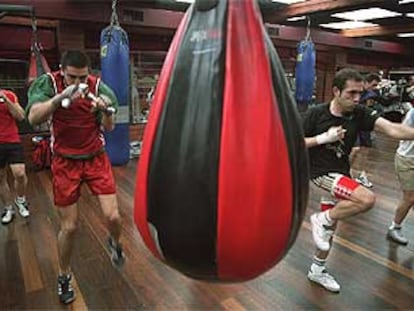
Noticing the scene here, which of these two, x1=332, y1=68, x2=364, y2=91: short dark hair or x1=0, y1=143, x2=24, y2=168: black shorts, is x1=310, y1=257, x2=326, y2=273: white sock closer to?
x1=332, y1=68, x2=364, y2=91: short dark hair

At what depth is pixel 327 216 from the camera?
2.17m

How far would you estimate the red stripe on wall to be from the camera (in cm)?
82

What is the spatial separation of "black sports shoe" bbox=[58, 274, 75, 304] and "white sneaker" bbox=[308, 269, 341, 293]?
4.60ft

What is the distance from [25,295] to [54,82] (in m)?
1.24

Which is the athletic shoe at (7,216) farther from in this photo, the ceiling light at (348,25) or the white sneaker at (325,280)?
the ceiling light at (348,25)

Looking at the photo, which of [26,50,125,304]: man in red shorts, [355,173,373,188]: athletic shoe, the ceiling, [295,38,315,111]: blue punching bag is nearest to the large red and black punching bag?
[26,50,125,304]: man in red shorts

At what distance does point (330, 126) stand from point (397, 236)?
4.48 ft

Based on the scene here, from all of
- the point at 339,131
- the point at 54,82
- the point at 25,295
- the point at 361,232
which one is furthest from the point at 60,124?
the point at 361,232

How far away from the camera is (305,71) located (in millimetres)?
6461

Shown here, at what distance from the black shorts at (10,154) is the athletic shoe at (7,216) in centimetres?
42

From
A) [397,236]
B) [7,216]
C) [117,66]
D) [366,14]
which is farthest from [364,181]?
[7,216]

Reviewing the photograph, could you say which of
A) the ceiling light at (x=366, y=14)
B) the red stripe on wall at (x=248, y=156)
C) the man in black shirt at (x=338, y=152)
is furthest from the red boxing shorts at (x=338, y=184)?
the ceiling light at (x=366, y=14)

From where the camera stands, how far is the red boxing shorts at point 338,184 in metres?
2.04

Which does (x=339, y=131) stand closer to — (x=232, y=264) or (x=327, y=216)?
(x=327, y=216)
